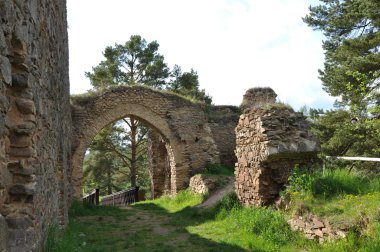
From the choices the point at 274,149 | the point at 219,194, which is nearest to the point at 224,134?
the point at 219,194

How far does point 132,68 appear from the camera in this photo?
25547 mm

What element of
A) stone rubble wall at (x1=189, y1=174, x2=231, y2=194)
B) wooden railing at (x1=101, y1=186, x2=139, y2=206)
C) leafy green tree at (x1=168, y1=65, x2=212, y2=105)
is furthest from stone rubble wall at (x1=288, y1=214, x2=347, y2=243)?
leafy green tree at (x1=168, y1=65, x2=212, y2=105)

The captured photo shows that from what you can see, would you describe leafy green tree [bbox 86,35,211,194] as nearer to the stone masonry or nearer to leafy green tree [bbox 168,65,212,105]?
leafy green tree [bbox 168,65,212,105]

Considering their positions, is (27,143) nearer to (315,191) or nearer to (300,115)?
(315,191)

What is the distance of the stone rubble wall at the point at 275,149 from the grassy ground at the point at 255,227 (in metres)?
0.43

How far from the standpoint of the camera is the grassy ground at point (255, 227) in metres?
4.82

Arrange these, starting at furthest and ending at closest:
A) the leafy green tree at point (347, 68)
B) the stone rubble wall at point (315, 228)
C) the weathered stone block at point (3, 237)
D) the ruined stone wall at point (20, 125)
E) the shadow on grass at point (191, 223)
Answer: the leafy green tree at point (347, 68)
the shadow on grass at point (191, 223)
the stone rubble wall at point (315, 228)
the ruined stone wall at point (20, 125)
the weathered stone block at point (3, 237)

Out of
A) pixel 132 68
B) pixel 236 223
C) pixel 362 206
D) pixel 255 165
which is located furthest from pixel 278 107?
pixel 132 68

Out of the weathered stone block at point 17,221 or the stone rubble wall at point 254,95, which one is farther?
the stone rubble wall at point 254,95

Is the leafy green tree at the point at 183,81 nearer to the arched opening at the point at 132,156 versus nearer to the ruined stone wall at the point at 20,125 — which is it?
the arched opening at the point at 132,156

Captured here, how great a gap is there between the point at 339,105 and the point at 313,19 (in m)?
3.10

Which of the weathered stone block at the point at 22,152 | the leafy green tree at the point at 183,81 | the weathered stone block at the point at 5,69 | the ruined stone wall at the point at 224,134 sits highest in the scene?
the leafy green tree at the point at 183,81

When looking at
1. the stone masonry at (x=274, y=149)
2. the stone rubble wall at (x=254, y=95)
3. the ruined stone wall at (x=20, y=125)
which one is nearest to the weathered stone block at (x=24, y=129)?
the ruined stone wall at (x=20, y=125)

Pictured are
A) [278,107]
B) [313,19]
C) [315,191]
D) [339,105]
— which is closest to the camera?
[315,191]
